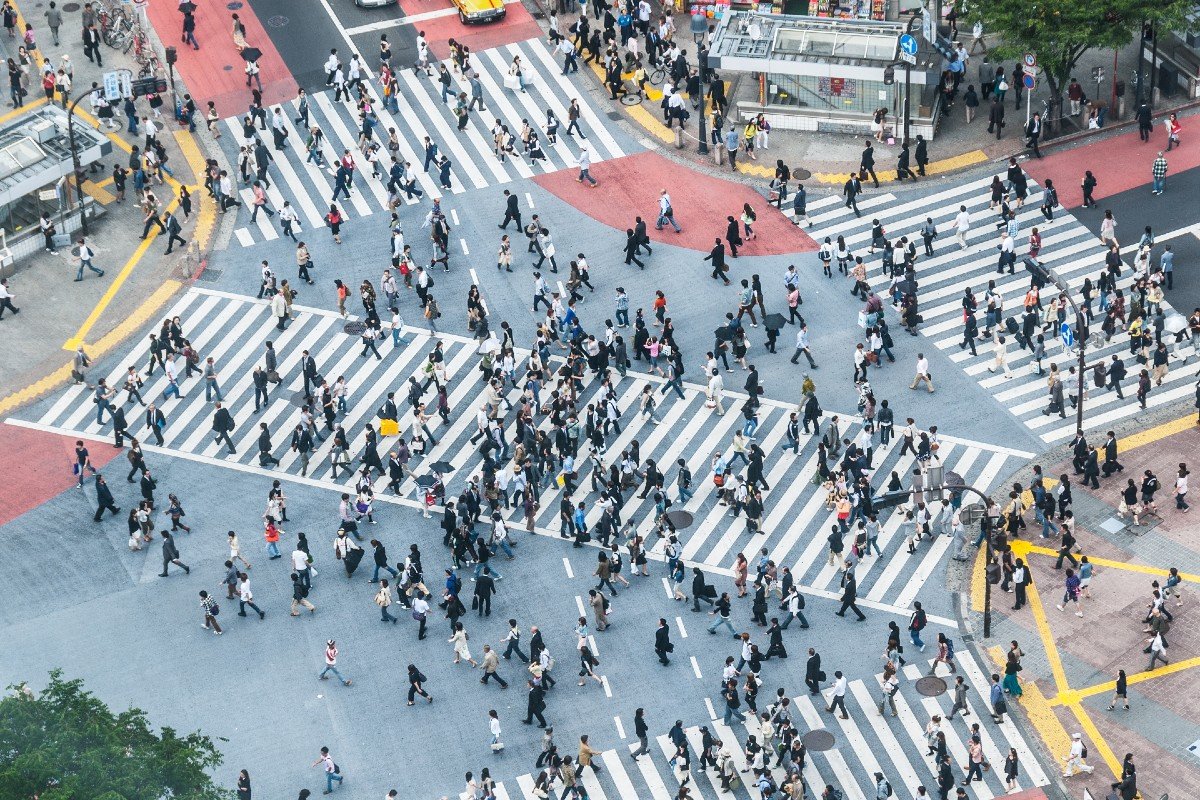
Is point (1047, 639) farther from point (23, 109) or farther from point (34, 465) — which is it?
point (23, 109)

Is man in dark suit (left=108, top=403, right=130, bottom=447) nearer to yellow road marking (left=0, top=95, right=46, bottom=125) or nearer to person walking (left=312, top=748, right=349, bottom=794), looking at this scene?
person walking (left=312, top=748, right=349, bottom=794)

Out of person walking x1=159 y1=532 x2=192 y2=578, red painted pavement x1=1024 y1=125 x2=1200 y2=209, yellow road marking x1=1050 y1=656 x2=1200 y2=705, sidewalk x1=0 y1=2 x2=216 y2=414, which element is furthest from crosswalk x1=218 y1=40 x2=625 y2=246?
yellow road marking x1=1050 y1=656 x2=1200 y2=705

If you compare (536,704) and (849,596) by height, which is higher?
(849,596)

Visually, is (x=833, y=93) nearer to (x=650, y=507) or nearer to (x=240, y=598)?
(x=650, y=507)

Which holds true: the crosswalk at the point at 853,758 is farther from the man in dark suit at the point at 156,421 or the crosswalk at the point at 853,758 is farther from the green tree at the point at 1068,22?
the green tree at the point at 1068,22

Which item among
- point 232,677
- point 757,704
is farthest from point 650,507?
point 232,677

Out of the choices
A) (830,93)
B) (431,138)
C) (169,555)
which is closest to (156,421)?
(169,555)
